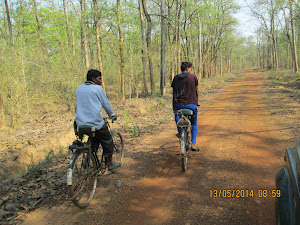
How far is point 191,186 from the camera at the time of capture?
12.0 ft

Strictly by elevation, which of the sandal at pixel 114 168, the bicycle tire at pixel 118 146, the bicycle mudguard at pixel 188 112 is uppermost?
the bicycle mudguard at pixel 188 112

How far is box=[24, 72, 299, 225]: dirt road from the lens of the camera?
2.96 m

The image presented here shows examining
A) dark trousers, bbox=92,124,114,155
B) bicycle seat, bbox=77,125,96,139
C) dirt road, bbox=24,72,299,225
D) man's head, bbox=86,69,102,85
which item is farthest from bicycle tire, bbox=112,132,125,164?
man's head, bbox=86,69,102,85

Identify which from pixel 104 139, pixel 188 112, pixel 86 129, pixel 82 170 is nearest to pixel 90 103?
pixel 86 129

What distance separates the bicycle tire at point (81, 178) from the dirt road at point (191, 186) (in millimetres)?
156

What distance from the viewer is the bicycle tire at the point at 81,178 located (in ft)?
9.91

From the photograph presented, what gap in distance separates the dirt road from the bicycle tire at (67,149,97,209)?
156 mm

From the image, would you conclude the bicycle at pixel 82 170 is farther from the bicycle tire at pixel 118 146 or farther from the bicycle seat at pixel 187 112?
the bicycle seat at pixel 187 112

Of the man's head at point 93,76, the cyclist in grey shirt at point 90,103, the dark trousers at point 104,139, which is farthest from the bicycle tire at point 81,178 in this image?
the man's head at point 93,76

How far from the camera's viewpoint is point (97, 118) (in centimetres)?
349

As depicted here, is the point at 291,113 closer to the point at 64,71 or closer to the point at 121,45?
the point at 121,45

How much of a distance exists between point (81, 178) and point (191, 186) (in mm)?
1868

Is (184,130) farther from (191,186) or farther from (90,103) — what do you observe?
(90,103)

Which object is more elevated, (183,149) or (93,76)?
(93,76)
